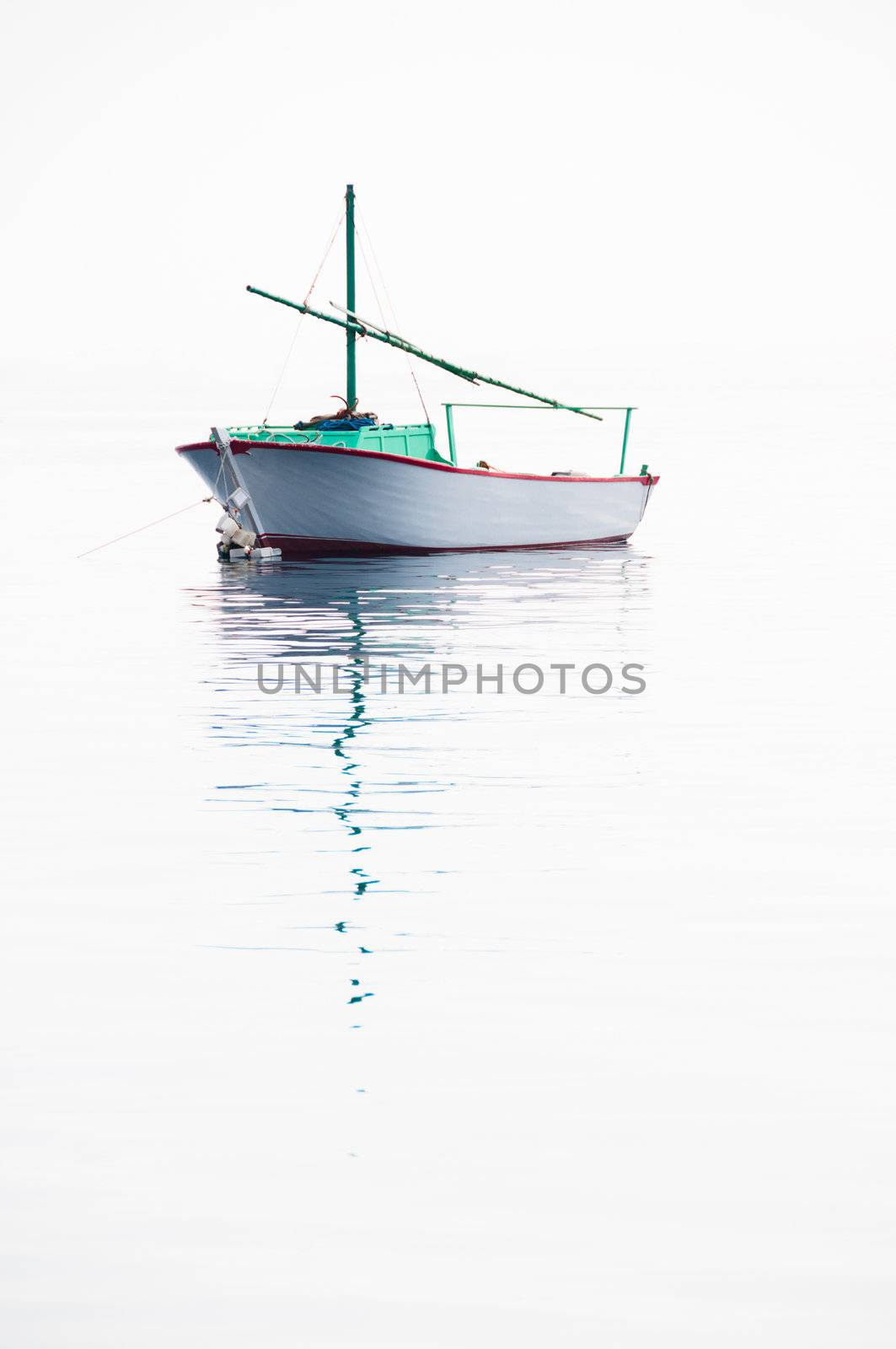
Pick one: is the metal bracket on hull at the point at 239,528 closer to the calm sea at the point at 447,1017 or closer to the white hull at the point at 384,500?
the white hull at the point at 384,500

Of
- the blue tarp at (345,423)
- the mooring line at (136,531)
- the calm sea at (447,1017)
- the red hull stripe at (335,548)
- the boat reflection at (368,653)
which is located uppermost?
the blue tarp at (345,423)

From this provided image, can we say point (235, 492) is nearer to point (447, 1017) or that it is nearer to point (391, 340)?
point (391, 340)

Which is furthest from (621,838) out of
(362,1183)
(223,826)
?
(362,1183)

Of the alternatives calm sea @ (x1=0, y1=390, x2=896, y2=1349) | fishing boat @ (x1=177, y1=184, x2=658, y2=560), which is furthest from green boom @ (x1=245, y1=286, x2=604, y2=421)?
calm sea @ (x1=0, y1=390, x2=896, y2=1349)

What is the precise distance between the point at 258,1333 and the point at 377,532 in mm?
36432

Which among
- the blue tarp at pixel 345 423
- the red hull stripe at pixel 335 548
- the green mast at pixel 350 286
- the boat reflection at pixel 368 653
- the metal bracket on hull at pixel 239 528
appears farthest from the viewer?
the green mast at pixel 350 286

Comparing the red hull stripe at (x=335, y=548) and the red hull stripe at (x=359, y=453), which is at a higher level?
the red hull stripe at (x=359, y=453)

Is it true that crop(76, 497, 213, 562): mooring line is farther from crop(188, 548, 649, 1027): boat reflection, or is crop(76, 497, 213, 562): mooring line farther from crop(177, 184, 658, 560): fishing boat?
crop(188, 548, 649, 1027): boat reflection

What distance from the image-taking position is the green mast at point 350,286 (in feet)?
147

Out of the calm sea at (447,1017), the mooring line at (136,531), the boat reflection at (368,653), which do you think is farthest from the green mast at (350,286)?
the calm sea at (447,1017)

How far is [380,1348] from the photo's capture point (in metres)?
5.80

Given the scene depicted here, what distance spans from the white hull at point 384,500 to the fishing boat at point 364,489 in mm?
28

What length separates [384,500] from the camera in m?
40.6

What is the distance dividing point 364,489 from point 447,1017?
31.7 meters
